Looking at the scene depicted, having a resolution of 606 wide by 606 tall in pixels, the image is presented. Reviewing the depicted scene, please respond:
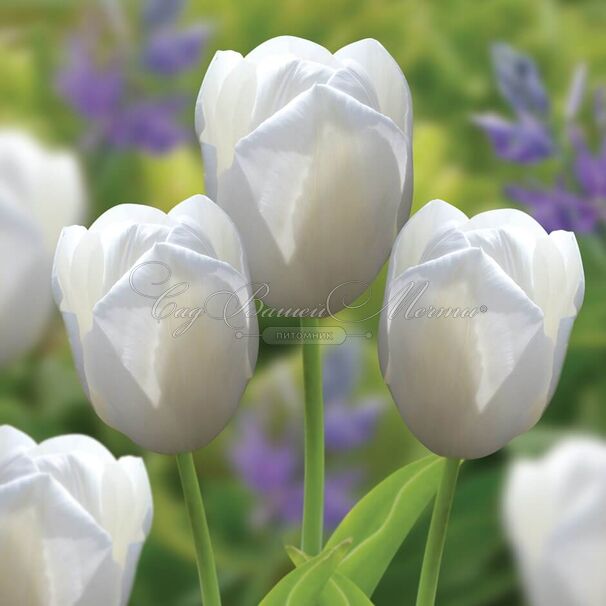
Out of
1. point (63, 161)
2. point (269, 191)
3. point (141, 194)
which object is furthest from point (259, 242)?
point (141, 194)

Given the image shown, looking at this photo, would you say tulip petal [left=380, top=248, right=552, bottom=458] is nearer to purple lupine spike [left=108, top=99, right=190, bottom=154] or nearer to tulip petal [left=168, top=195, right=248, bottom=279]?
tulip petal [left=168, top=195, right=248, bottom=279]

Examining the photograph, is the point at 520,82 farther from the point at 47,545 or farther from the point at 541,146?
the point at 47,545

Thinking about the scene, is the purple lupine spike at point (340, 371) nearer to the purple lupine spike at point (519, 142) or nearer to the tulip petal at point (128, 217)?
the purple lupine spike at point (519, 142)

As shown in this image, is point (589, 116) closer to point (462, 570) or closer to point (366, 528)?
point (462, 570)

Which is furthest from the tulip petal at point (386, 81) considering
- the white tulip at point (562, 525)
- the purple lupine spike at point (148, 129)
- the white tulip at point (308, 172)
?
the purple lupine spike at point (148, 129)

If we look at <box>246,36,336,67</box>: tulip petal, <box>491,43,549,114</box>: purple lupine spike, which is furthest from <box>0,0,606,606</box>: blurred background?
<box>246,36,336,67</box>: tulip petal

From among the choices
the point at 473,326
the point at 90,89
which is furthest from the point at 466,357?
the point at 90,89

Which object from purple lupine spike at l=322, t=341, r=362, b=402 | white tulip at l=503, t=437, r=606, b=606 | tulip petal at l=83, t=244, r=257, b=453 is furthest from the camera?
purple lupine spike at l=322, t=341, r=362, b=402

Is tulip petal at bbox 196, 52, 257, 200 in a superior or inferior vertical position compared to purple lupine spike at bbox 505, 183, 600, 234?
superior
